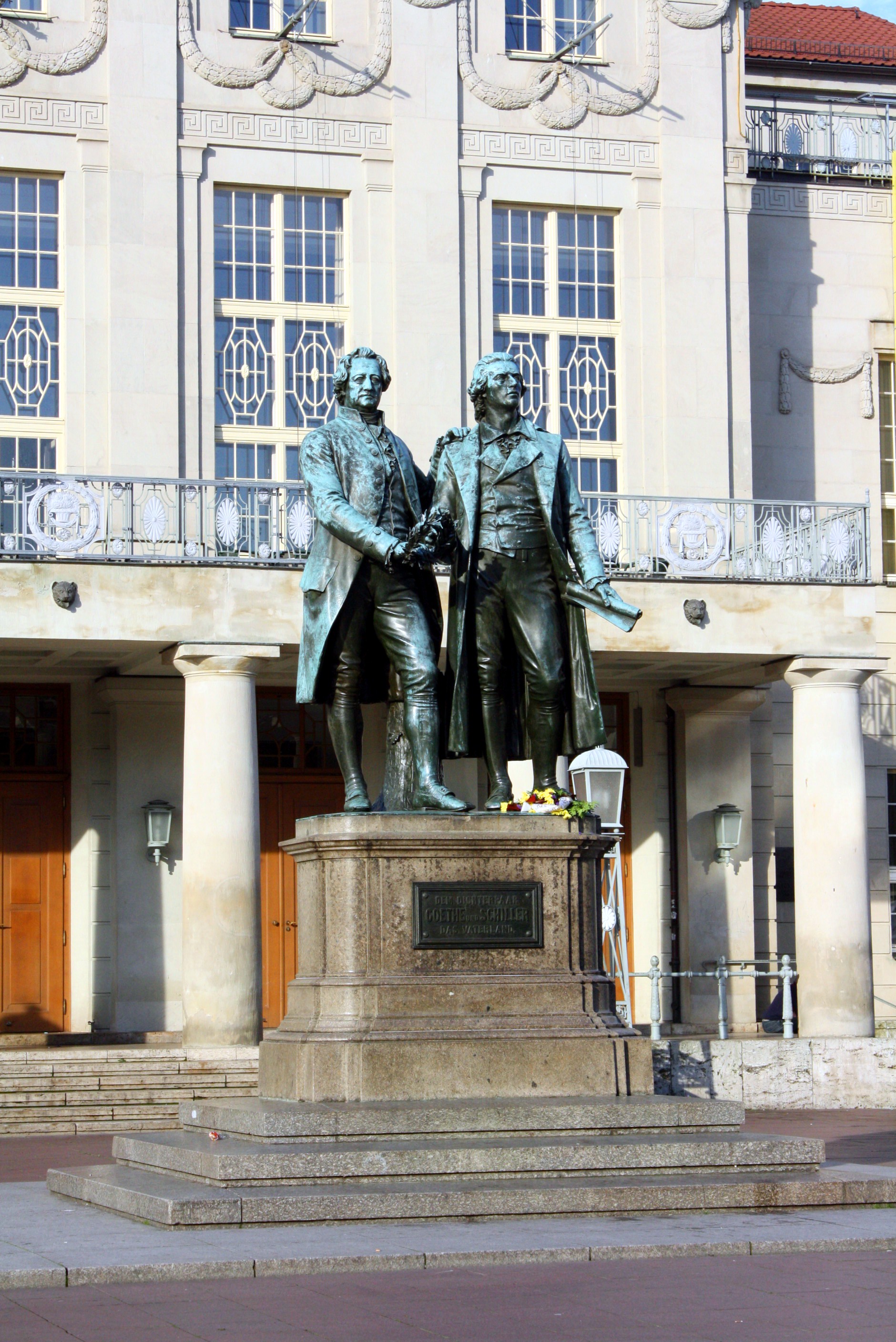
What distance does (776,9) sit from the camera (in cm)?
3406

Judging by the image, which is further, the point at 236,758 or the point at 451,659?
the point at 236,758

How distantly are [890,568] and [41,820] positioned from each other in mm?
11740

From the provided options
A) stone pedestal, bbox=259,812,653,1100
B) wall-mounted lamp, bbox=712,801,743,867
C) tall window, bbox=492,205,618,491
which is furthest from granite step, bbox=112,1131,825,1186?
tall window, bbox=492,205,618,491

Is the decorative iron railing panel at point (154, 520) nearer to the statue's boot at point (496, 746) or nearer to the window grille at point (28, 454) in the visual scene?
the window grille at point (28, 454)

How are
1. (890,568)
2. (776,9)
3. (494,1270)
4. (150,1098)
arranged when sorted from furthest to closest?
(776,9) < (890,568) < (150,1098) < (494,1270)

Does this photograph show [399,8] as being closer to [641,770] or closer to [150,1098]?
[641,770]

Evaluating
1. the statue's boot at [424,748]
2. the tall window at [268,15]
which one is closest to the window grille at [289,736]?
the tall window at [268,15]

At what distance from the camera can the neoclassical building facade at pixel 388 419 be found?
2284 centimetres

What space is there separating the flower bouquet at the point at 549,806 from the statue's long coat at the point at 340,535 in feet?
3.25

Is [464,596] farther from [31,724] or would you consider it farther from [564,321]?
[564,321]

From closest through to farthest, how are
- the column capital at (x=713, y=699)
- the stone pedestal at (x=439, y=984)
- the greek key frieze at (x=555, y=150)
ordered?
the stone pedestal at (x=439, y=984) < the greek key frieze at (x=555, y=150) < the column capital at (x=713, y=699)

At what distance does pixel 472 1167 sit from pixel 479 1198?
Result: 0.36 metres

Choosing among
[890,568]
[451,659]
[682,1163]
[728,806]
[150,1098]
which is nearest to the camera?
[682,1163]

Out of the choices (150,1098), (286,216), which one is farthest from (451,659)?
(286,216)
